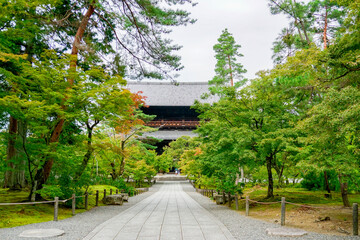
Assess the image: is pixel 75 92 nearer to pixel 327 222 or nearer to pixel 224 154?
pixel 224 154

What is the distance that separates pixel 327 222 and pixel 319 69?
4.55 m

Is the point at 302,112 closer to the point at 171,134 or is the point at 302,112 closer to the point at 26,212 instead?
the point at 26,212

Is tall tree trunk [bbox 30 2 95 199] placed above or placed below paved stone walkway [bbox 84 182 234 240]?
above

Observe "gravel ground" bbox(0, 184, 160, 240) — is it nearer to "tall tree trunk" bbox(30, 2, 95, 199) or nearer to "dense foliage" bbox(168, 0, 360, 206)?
"tall tree trunk" bbox(30, 2, 95, 199)

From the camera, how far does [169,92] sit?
1511 inches

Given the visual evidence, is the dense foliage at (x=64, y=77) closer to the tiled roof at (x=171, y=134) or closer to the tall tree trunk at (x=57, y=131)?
the tall tree trunk at (x=57, y=131)

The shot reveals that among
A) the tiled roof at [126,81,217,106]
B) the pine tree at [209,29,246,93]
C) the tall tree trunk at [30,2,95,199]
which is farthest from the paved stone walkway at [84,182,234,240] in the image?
the tiled roof at [126,81,217,106]

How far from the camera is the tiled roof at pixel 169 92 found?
119ft

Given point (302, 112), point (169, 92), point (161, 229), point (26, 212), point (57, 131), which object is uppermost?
point (169, 92)

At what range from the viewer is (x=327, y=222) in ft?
22.7

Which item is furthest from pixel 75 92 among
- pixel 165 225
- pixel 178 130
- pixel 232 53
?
pixel 178 130

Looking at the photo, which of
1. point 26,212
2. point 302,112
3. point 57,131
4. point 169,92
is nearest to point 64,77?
point 57,131

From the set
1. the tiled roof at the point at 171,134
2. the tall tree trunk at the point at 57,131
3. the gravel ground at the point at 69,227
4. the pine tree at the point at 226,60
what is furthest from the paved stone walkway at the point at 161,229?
the tiled roof at the point at 171,134

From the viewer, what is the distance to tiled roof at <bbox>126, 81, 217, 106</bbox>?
36.2 m
